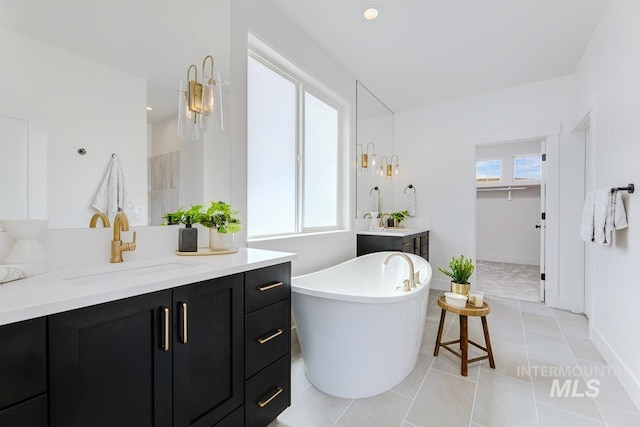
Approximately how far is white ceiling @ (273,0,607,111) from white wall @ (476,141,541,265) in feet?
8.98

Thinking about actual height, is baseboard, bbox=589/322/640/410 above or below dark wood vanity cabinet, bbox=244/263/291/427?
below

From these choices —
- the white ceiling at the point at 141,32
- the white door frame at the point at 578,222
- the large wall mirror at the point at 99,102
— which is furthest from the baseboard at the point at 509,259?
the white ceiling at the point at 141,32

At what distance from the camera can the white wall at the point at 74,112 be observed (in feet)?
3.58

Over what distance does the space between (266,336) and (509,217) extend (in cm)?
632

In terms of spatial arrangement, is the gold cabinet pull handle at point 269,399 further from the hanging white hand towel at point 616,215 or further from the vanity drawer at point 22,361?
the hanging white hand towel at point 616,215

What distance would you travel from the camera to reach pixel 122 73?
136cm

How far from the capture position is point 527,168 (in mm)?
5652

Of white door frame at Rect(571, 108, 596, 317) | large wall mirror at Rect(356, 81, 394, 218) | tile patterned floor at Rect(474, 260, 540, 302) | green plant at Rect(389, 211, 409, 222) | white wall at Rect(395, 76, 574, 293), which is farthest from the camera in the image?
green plant at Rect(389, 211, 409, 222)

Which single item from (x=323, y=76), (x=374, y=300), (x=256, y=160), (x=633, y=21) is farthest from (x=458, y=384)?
(x=323, y=76)

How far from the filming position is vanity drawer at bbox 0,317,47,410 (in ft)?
2.18

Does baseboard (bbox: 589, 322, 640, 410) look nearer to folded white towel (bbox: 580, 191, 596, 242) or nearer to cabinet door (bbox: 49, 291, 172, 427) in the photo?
folded white towel (bbox: 580, 191, 596, 242)

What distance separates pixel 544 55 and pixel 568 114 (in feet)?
2.73

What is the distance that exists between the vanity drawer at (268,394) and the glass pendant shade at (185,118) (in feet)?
4.55
